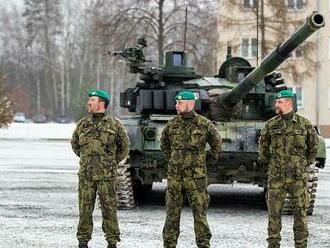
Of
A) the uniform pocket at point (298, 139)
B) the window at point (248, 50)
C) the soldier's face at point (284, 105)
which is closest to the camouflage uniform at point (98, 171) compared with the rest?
the soldier's face at point (284, 105)

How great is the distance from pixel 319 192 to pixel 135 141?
17.0 ft

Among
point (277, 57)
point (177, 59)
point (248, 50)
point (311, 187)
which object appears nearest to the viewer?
point (277, 57)

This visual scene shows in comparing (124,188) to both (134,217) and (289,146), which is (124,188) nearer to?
(134,217)

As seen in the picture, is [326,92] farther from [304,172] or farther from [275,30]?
[304,172]

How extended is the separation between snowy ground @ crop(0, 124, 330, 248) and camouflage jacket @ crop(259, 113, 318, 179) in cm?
125

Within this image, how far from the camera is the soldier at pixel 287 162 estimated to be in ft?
26.8

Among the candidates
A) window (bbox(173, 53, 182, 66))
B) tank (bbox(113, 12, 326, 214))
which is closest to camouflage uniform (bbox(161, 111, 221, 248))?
tank (bbox(113, 12, 326, 214))

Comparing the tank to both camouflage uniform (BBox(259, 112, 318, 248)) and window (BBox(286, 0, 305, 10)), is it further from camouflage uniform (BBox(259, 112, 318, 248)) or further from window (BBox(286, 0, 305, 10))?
window (BBox(286, 0, 305, 10))

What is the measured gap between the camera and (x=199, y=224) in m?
8.20

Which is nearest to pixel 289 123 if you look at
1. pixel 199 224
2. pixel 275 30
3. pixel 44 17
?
pixel 199 224

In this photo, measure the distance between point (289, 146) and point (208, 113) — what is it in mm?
4549

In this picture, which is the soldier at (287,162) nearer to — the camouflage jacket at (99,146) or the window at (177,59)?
the camouflage jacket at (99,146)

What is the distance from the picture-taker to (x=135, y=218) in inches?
450

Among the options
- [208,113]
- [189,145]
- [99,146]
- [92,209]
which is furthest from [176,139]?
[208,113]
